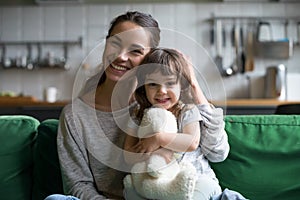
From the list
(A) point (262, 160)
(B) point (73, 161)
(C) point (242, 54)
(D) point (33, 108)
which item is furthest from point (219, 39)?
(B) point (73, 161)

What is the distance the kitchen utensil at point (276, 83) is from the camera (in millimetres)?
3543

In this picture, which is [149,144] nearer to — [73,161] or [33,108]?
[73,161]

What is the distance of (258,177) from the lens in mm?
1464

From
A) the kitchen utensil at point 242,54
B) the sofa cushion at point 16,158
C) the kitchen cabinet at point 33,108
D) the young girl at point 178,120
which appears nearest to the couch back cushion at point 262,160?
the young girl at point 178,120

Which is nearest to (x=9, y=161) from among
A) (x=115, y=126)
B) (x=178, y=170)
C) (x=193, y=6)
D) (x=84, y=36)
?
(x=115, y=126)

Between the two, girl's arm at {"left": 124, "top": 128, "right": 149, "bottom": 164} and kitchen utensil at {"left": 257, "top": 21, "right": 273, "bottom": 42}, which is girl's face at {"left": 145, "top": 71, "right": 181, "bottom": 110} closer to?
girl's arm at {"left": 124, "top": 128, "right": 149, "bottom": 164}

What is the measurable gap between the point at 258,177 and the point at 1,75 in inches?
115

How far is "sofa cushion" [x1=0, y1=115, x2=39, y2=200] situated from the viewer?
1.48 m

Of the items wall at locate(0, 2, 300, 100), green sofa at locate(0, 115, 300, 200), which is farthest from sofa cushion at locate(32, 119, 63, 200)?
wall at locate(0, 2, 300, 100)

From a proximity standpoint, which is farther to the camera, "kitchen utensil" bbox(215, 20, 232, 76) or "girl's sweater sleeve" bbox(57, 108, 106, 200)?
"kitchen utensil" bbox(215, 20, 232, 76)

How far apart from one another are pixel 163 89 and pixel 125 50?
0.58 feet

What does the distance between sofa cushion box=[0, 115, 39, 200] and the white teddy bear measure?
18.0 inches

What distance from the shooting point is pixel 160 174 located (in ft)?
3.86

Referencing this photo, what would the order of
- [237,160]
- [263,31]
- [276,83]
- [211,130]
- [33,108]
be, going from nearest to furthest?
[211,130], [237,160], [33,108], [276,83], [263,31]
